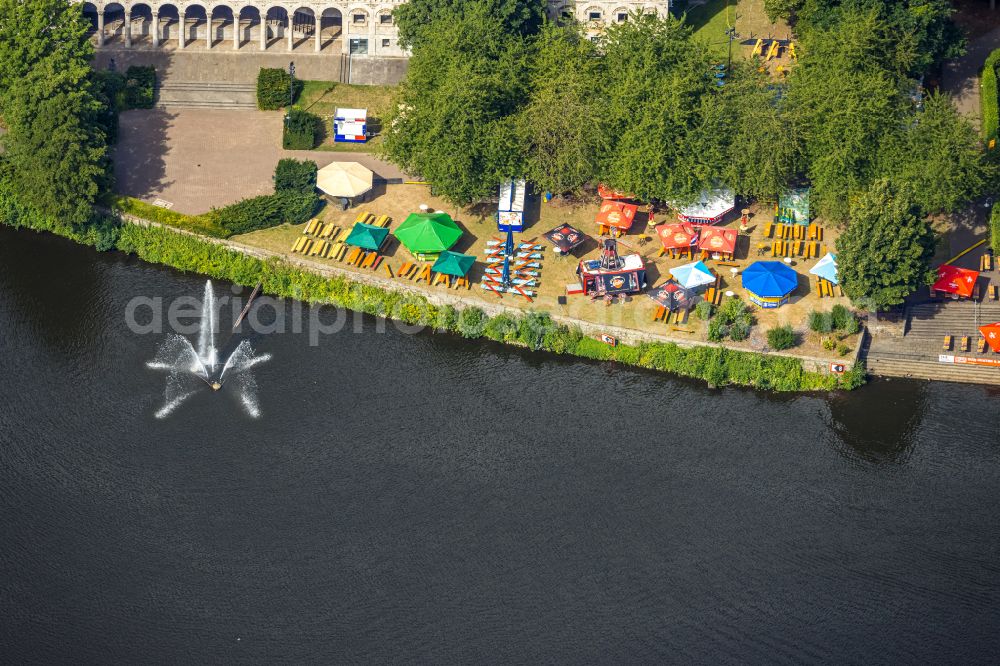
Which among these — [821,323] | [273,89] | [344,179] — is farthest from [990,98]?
[273,89]

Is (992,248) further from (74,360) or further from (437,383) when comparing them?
(74,360)

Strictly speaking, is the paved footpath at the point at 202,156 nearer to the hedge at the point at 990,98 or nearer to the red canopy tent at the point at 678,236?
the red canopy tent at the point at 678,236

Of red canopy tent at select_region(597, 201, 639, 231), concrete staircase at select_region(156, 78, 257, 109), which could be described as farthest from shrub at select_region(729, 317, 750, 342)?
concrete staircase at select_region(156, 78, 257, 109)

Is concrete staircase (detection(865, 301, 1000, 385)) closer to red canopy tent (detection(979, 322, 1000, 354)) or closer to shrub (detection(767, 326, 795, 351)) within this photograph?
red canopy tent (detection(979, 322, 1000, 354))

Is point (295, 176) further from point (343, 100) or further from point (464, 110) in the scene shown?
point (464, 110)

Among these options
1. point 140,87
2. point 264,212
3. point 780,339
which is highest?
point 140,87

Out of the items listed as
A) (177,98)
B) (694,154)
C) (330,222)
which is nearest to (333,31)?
(177,98)

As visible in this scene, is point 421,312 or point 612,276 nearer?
point 612,276
